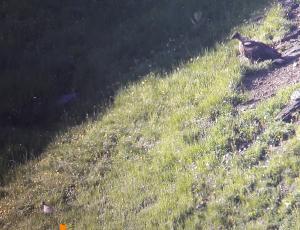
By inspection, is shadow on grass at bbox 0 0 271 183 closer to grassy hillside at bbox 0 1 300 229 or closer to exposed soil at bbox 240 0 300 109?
grassy hillside at bbox 0 1 300 229

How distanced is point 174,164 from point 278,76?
2530mm

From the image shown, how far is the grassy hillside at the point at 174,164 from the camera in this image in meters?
7.02

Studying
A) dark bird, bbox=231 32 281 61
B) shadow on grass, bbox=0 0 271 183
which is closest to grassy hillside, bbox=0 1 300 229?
dark bird, bbox=231 32 281 61

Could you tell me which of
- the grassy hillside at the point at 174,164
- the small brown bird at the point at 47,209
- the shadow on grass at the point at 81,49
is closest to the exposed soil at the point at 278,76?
the grassy hillside at the point at 174,164

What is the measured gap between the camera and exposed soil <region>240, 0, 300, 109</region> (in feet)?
29.4

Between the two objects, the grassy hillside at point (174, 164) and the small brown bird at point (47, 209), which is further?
the small brown bird at point (47, 209)

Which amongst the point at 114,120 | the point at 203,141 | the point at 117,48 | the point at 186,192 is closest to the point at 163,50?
the point at 117,48

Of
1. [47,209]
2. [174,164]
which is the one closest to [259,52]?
[174,164]

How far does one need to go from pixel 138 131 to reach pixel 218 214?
2732mm

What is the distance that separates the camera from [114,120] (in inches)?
382

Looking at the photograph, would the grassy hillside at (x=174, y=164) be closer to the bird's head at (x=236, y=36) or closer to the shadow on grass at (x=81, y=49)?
the bird's head at (x=236, y=36)

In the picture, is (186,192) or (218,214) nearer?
(218,214)

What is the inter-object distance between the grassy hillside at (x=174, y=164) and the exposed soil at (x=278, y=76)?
19 cm

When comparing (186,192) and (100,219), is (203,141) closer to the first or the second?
(186,192)
